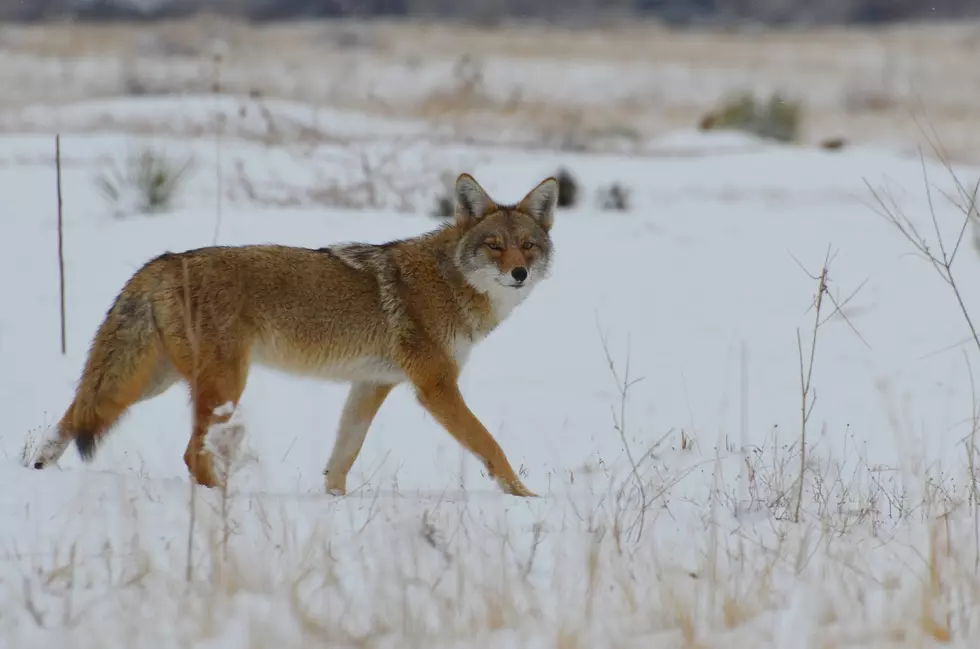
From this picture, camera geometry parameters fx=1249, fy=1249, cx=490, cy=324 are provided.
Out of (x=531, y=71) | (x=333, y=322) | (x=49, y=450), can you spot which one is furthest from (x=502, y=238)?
(x=531, y=71)

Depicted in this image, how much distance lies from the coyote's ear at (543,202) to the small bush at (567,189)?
7.90 m

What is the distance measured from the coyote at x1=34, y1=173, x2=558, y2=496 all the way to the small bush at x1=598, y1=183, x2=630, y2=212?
784 cm

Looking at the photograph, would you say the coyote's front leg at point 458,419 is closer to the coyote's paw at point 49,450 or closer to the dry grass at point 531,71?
the coyote's paw at point 49,450

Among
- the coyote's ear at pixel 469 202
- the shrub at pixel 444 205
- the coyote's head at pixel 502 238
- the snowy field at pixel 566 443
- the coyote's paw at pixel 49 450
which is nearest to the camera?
the snowy field at pixel 566 443

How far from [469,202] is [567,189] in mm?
8276

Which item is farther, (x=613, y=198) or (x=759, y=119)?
(x=759, y=119)

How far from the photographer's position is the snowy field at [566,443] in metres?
3.55

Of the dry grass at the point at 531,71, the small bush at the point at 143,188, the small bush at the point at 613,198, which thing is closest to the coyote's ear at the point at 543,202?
the small bush at the point at 143,188

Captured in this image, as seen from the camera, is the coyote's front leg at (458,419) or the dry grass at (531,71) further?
the dry grass at (531,71)

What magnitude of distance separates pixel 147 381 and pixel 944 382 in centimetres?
600

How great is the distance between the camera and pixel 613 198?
1431cm

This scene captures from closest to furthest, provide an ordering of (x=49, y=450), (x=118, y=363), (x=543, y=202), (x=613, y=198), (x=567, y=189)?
(x=49, y=450), (x=118, y=363), (x=543, y=202), (x=613, y=198), (x=567, y=189)

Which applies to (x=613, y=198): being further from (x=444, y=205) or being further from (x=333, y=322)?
(x=333, y=322)

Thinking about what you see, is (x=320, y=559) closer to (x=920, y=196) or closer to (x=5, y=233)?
(x=5, y=233)
